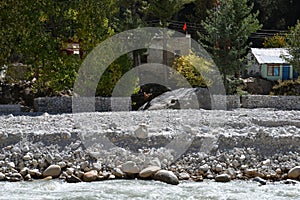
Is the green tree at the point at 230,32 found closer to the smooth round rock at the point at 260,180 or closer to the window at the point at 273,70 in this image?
the window at the point at 273,70

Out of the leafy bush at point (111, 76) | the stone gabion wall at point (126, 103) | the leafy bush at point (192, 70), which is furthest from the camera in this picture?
the leafy bush at point (192, 70)

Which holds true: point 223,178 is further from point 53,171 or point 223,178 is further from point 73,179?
point 53,171

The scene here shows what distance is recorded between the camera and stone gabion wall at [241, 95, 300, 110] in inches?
789

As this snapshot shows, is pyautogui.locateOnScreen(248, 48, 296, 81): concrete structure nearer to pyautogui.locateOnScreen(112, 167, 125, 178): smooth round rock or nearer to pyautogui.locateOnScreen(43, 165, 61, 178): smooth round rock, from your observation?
pyautogui.locateOnScreen(112, 167, 125, 178): smooth round rock

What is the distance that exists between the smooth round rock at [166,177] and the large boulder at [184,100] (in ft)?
25.2

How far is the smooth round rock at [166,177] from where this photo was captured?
10.2 m

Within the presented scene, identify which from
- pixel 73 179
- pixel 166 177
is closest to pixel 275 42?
pixel 166 177

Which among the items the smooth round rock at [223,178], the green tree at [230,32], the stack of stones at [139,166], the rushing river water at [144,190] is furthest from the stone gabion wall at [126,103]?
the smooth round rock at [223,178]

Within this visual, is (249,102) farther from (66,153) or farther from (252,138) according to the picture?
(66,153)

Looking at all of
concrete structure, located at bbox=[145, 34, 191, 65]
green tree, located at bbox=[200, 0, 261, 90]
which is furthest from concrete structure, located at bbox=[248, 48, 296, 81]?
green tree, located at bbox=[200, 0, 261, 90]

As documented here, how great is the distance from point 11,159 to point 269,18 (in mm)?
26220

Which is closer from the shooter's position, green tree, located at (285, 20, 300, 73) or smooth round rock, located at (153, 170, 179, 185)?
smooth round rock, located at (153, 170, 179, 185)

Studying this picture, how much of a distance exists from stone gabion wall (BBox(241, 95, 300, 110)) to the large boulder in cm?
197

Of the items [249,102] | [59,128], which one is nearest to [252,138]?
[59,128]
